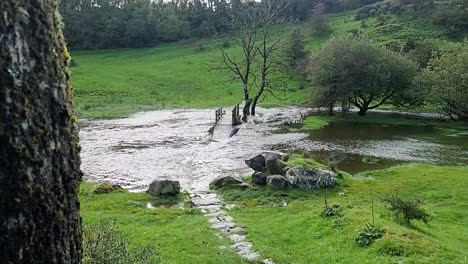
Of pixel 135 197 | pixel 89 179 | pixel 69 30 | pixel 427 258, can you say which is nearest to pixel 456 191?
pixel 427 258

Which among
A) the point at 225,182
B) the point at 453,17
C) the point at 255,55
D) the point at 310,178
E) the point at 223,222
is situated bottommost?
the point at 225,182

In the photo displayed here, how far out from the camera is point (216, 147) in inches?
1640

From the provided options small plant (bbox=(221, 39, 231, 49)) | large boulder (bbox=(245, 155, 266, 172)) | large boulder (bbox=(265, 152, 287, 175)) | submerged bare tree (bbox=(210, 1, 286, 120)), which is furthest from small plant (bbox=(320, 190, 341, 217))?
small plant (bbox=(221, 39, 231, 49))

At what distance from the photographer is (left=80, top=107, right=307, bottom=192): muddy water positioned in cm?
3119

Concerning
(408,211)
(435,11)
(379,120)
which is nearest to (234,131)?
(379,120)

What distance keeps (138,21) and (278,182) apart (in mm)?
101073

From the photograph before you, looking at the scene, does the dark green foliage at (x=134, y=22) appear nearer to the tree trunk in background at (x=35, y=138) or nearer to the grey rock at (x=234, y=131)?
the grey rock at (x=234, y=131)

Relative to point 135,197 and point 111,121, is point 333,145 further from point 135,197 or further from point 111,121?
point 111,121

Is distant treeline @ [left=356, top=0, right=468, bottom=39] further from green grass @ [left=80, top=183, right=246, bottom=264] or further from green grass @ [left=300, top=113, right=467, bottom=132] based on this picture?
green grass @ [left=80, top=183, right=246, bottom=264]

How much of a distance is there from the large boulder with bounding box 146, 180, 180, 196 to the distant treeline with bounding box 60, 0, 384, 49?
9010 centimetres

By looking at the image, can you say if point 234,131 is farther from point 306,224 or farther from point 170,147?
point 306,224

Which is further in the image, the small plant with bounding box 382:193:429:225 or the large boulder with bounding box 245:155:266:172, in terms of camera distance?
the large boulder with bounding box 245:155:266:172

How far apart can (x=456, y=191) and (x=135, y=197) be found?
691 inches

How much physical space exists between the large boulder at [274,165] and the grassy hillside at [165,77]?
38.1 metres
